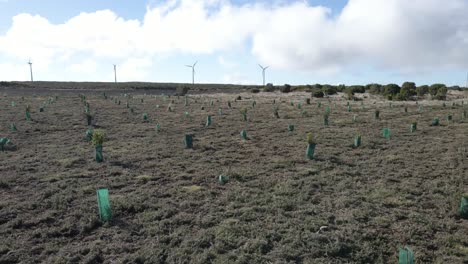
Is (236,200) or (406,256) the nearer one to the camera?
(406,256)

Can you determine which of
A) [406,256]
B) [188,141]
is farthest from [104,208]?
[188,141]

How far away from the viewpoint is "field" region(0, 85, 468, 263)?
4609 millimetres

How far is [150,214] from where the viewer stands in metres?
5.75

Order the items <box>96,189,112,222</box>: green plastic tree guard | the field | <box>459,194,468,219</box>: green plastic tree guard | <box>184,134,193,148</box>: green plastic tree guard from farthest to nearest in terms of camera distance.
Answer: <box>184,134,193,148</box>: green plastic tree guard < <box>459,194,468,219</box>: green plastic tree guard < <box>96,189,112,222</box>: green plastic tree guard < the field

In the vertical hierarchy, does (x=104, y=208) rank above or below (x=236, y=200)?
above

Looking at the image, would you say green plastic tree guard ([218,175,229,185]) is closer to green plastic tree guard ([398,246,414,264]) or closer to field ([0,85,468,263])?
field ([0,85,468,263])

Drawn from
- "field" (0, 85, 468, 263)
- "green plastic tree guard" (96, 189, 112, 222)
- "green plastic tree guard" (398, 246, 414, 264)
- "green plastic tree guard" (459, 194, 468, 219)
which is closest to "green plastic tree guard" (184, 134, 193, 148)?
"field" (0, 85, 468, 263)

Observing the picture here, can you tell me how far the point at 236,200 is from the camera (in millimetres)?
6422

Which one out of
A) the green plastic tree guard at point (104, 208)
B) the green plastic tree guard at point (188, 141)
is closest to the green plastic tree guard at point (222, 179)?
the green plastic tree guard at point (104, 208)

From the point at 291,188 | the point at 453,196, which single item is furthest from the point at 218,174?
the point at 453,196

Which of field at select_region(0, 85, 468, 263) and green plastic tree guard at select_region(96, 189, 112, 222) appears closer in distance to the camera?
field at select_region(0, 85, 468, 263)

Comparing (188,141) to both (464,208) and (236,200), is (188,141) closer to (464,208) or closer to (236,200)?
(236,200)

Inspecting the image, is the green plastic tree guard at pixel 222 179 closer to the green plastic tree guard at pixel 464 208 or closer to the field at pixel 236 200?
the field at pixel 236 200

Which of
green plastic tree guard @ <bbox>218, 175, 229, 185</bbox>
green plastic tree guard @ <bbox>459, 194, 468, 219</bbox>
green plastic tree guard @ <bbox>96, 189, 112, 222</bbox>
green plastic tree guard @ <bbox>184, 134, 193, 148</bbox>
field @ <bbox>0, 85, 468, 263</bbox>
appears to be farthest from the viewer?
green plastic tree guard @ <bbox>184, 134, 193, 148</bbox>
